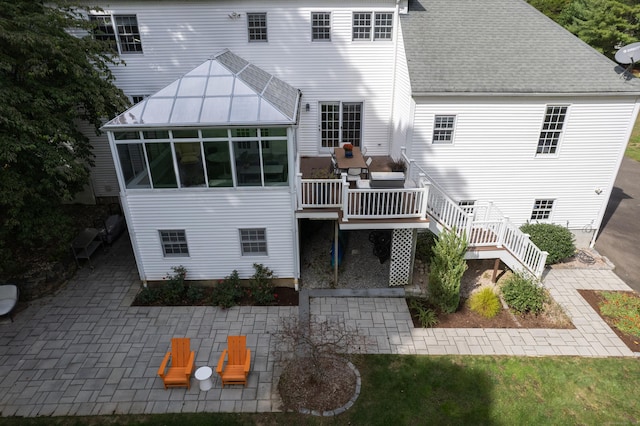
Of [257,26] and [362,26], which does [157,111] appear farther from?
[362,26]

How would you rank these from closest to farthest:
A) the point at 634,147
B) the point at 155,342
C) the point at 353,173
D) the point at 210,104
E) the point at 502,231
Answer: the point at 210,104
the point at 155,342
the point at 502,231
the point at 353,173
the point at 634,147

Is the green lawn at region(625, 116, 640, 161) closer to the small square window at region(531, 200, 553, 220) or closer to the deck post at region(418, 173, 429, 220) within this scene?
the small square window at region(531, 200, 553, 220)

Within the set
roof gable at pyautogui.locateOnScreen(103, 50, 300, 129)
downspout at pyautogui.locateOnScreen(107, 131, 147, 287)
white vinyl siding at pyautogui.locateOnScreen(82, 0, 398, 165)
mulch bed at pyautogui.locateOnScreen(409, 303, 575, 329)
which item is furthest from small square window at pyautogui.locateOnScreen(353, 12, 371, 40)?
mulch bed at pyautogui.locateOnScreen(409, 303, 575, 329)

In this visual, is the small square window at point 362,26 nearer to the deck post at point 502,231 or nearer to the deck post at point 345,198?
the deck post at point 345,198

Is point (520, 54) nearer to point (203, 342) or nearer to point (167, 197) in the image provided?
point (167, 197)

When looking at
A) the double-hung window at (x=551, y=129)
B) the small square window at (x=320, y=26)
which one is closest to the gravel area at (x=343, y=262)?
the double-hung window at (x=551, y=129)

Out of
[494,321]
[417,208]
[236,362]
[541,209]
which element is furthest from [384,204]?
[541,209]
